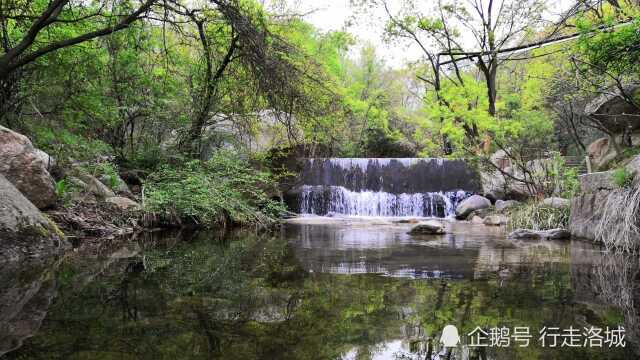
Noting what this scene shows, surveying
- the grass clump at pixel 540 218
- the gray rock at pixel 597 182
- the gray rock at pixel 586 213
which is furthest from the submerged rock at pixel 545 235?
the grass clump at pixel 540 218

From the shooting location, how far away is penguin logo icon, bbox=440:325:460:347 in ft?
5.50

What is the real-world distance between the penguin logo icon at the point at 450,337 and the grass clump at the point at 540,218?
657 cm

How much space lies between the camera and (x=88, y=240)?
204 inches

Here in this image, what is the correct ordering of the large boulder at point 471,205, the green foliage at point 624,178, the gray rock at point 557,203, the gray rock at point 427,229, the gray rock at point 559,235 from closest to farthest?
1. the green foliage at point 624,178
2. the gray rock at point 559,235
3. the gray rock at point 427,229
4. the gray rock at point 557,203
5. the large boulder at point 471,205

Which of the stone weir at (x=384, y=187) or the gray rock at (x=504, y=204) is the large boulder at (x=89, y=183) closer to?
the stone weir at (x=384, y=187)

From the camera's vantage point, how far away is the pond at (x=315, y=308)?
1600 mm

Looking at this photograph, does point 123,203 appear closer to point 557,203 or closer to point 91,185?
point 91,185

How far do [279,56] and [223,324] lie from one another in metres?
4.33

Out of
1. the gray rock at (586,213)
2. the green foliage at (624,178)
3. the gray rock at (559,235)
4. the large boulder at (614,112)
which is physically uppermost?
the large boulder at (614,112)

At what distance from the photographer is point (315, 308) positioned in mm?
2162

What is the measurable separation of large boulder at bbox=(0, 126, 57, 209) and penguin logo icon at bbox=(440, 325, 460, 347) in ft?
16.8

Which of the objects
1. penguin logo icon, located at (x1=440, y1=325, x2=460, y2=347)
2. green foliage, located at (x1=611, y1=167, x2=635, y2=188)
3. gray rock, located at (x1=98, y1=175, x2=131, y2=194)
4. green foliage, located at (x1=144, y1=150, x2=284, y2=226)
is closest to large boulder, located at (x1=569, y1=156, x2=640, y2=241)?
green foliage, located at (x1=611, y1=167, x2=635, y2=188)

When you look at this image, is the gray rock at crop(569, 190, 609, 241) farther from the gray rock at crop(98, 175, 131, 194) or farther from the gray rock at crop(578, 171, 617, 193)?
the gray rock at crop(98, 175, 131, 194)

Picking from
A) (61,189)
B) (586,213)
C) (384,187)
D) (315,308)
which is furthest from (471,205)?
(315,308)
